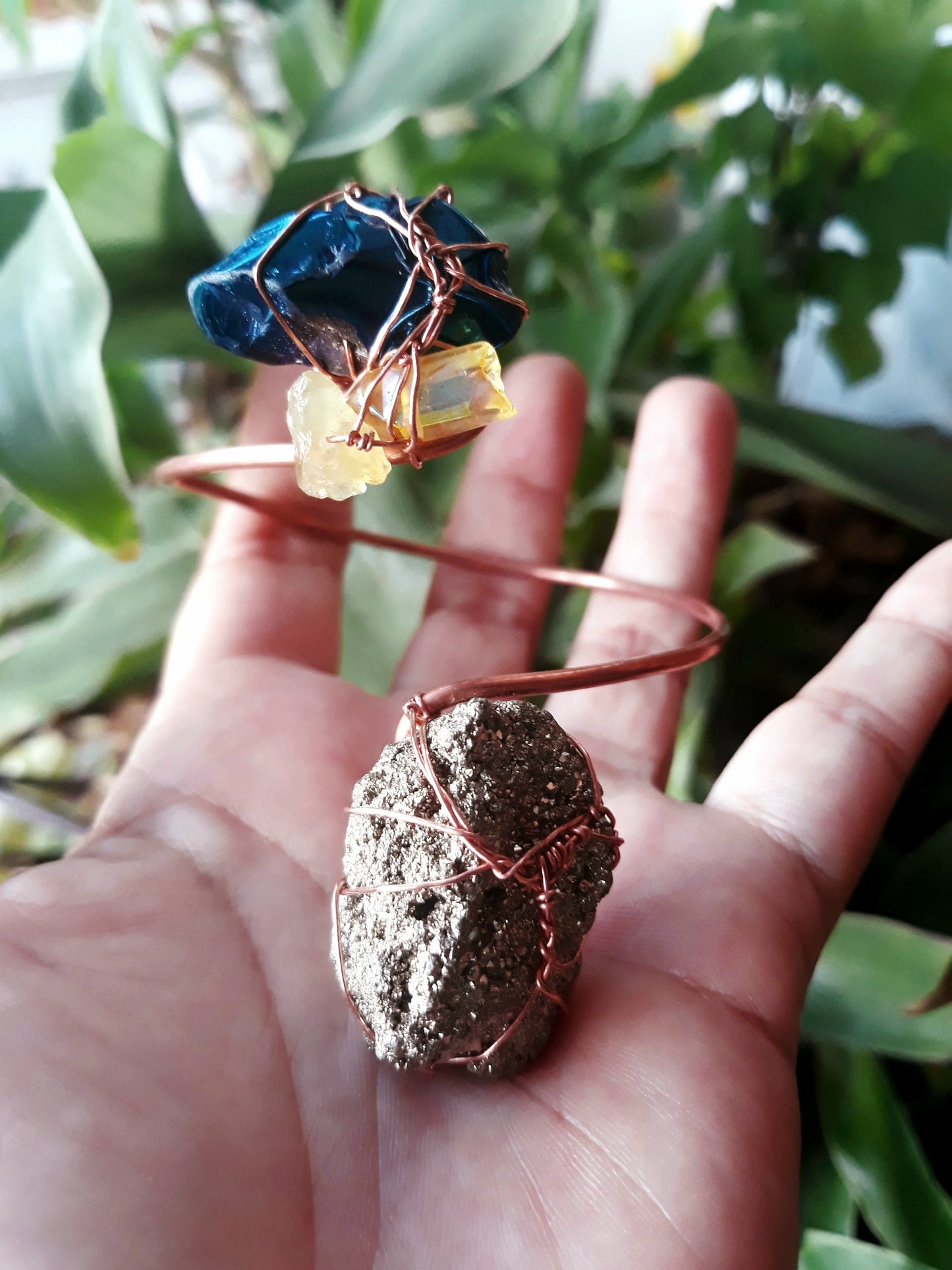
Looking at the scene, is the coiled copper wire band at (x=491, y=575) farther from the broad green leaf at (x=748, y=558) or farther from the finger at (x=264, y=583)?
the broad green leaf at (x=748, y=558)

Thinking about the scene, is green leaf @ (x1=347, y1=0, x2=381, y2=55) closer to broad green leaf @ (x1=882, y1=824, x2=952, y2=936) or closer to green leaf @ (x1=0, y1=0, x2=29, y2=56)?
green leaf @ (x1=0, y1=0, x2=29, y2=56)

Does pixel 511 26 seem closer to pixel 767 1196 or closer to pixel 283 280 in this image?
pixel 283 280

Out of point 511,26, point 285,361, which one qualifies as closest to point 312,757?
point 285,361

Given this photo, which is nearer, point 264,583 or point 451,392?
point 451,392

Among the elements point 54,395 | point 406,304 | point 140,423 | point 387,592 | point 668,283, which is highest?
point 406,304

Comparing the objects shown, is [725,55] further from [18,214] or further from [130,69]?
[18,214]

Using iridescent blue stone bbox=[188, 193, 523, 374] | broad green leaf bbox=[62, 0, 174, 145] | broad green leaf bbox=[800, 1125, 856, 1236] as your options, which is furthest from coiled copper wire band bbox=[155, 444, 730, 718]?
broad green leaf bbox=[800, 1125, 856, 1236]

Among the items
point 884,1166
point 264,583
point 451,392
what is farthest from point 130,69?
point 884,1166
